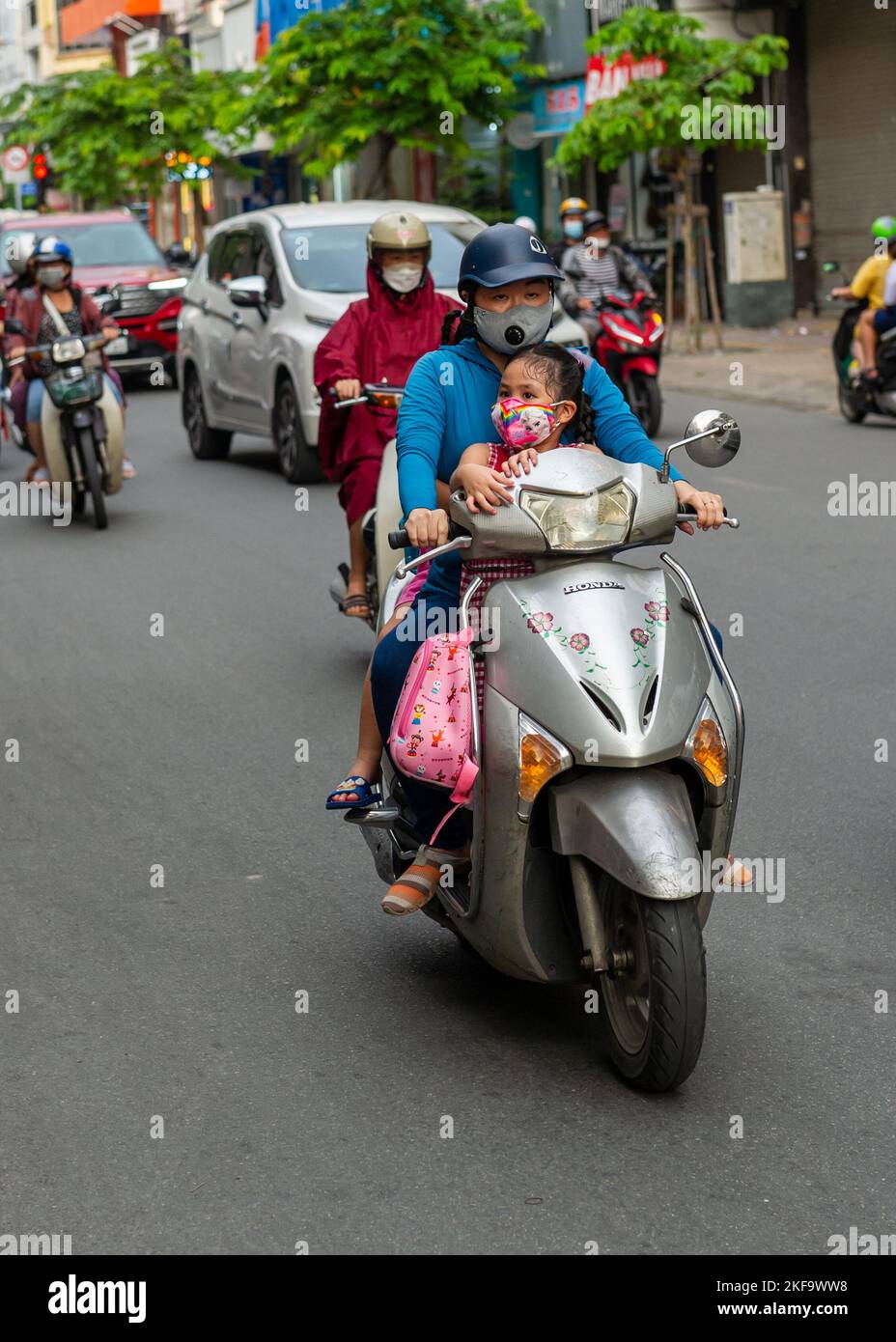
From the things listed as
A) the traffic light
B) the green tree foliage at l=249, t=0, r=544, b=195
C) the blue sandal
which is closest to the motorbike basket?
the blue sandal

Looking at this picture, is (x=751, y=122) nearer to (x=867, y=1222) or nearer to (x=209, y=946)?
(x=209, y=946)

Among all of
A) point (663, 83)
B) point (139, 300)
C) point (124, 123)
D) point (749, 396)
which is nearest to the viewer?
point (749, 396)

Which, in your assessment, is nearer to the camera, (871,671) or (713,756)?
(713,756)

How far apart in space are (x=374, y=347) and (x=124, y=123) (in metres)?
31.3

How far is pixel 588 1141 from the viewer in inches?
164

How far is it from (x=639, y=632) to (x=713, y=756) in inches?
11.6

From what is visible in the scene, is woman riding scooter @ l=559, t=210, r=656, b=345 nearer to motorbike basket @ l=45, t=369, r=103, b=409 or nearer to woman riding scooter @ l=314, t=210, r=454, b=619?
motorbike basket @ l=45, t=369, r=103, b=409

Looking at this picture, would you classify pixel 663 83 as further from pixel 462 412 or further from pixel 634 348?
pixel 462 412

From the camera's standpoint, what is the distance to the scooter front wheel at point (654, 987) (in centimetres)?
416

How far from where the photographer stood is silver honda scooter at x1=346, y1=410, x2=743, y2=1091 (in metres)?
4.20

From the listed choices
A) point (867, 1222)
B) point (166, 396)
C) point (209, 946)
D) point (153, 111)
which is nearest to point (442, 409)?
point (209, 946)

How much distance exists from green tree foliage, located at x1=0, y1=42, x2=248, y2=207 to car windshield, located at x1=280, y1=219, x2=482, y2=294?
20720 millimetres

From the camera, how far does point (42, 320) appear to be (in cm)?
1375

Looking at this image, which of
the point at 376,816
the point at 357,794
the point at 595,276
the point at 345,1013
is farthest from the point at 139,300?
the point at 345,1013
